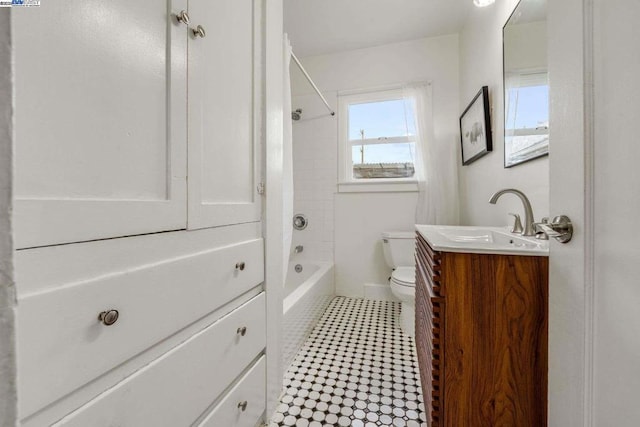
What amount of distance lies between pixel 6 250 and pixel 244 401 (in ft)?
3.25

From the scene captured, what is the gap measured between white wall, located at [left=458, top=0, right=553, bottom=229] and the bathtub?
1302mm

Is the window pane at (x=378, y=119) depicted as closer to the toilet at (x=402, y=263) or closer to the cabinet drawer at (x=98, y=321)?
the toilet at (x=402, y=263)

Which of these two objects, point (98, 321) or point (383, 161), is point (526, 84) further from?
point (98, 321)

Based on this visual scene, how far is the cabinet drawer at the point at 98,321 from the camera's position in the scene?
0.40 metres

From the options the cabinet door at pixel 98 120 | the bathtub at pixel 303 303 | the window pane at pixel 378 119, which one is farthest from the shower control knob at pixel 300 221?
the cabinet door at pixel 98 120

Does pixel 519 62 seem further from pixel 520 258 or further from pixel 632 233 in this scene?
pixel 632 233

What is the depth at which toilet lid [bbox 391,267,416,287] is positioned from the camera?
1.81 metres

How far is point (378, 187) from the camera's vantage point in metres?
2.49

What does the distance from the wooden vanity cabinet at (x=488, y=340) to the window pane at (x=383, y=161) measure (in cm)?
173

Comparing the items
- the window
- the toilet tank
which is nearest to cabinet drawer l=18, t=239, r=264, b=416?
the toilet tank

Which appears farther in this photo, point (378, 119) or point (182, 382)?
point (378, 119)

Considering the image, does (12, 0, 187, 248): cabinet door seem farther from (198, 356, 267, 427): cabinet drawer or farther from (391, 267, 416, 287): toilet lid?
(391, 267, 416, 287): toilet lid

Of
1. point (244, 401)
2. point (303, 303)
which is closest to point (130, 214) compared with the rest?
point (244, 401)

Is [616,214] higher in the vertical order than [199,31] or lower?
lower
